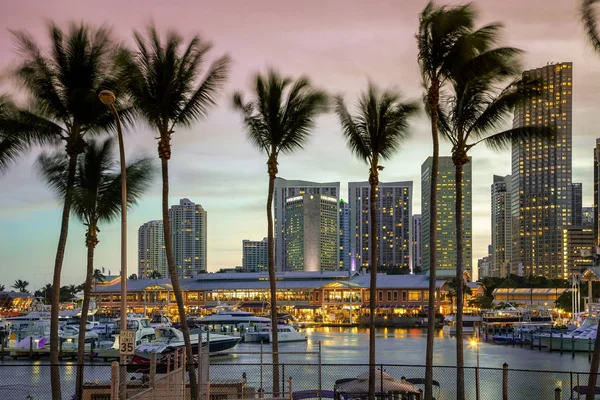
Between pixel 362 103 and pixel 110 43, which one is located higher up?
pixel 110 43

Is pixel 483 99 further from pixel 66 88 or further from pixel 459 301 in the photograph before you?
pixel 66 88

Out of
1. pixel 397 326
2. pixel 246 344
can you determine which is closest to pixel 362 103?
pixel 246 344

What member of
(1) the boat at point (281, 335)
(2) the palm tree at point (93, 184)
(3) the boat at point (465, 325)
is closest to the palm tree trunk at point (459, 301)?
(2) the palm tree at point (93, 184)

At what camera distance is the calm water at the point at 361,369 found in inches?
1681

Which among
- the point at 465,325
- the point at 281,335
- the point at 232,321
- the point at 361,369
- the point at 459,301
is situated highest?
the point at 459,301

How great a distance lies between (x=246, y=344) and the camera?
3890 inches

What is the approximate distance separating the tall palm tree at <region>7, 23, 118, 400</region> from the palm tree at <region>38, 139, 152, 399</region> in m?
2.30

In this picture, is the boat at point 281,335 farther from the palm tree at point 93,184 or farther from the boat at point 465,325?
the palm tree at point 93,184

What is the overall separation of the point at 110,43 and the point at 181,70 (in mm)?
2603

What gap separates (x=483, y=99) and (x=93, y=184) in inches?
576

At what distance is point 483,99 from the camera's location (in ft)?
84.2

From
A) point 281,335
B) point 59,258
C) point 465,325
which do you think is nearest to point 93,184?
point 59,258

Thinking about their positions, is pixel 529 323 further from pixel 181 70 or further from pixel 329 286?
pixel 181 70

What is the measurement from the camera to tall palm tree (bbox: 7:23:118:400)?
24672 millimetres
